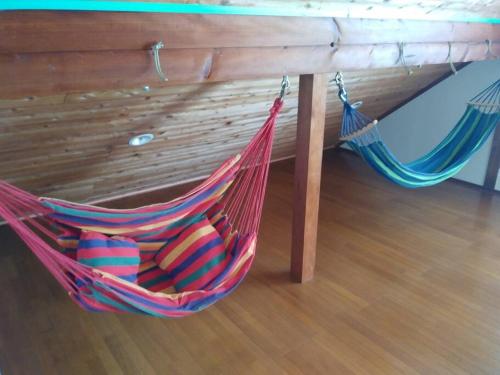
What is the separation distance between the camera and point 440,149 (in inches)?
107

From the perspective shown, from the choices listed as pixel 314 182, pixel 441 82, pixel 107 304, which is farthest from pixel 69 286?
pixel 441 82

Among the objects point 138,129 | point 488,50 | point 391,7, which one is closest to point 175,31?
point 138,129

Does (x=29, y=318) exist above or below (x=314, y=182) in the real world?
below

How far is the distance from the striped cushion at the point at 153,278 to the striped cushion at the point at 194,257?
0.8 inches

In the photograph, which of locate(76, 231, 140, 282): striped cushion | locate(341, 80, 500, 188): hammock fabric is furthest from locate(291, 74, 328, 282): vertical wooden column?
locate(76, 231, 140, 282): striped cushion

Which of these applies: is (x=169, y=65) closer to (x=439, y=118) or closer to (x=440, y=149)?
Result: (x=440, y=149)

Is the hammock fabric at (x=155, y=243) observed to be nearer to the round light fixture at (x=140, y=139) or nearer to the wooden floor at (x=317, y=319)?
the wooden floor at (x=317, y=319)

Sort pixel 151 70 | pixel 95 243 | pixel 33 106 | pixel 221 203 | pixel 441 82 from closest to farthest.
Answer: pixel 151 70 < pixel 95 243 < pixel 33 106 < pixel 221 203 < pixel 441 82

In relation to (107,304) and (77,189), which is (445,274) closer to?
(107,304)

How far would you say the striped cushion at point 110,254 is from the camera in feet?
4.86

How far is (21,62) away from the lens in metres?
1.10

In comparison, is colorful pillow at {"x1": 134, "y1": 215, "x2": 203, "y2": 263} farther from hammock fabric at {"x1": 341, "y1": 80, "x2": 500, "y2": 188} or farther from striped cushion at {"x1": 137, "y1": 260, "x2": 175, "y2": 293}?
hammock fabric at {"x1": 341, "y1": 80, "x2": 500, "y2": 188}

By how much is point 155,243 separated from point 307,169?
764 millimetres

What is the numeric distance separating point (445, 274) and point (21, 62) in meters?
2.13
